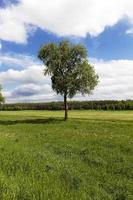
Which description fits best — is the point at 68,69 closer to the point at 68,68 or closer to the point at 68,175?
the point at 68,68

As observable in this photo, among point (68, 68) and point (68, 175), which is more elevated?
point (68, 68)

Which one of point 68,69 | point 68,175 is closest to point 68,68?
point 68,69

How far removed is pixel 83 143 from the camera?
28.5 meters

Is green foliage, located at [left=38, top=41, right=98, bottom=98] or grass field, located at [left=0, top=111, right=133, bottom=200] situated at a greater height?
green foliage, located at [left=38, top=41, right=98, bottom=98]

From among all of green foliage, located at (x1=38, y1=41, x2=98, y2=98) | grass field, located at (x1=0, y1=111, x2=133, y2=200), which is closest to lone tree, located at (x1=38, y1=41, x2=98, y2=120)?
green foliage, located at (x1=38, y1=41, x2=98, y2=98)

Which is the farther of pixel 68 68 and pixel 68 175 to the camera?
pixel 68 68

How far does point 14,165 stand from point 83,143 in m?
12.0

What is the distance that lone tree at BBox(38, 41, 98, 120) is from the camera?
65.1 metres

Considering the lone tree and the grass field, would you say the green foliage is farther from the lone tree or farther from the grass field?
the grass field

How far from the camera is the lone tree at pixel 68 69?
65125mm

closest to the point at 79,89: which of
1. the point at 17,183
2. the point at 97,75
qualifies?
the point at 97,75

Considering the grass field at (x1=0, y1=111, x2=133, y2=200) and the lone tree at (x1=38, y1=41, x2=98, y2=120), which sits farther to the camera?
the lone tree at (x1=38, y1=41, x2=98, y2=120)

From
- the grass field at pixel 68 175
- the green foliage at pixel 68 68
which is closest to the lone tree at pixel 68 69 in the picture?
the green foliage at pixel 68 68

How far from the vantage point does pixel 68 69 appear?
2645 inches
